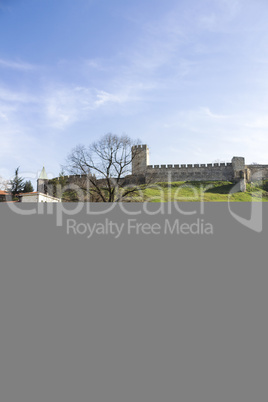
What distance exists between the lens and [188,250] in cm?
218

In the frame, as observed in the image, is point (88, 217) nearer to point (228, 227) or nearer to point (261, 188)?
point (228, 227)

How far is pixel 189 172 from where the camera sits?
38.3 m

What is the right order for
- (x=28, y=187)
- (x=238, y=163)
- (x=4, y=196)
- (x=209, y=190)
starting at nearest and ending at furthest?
(x=209, y=190), (x=4, y=196), (x=28, y=187), (x=238, y=163)

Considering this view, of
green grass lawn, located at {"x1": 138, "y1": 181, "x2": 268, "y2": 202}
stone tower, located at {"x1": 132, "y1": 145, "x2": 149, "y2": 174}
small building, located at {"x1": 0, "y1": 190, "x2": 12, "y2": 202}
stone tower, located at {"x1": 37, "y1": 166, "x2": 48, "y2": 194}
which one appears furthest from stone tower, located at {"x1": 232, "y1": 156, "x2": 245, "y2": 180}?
small building, located at {"x1": 0, "y1": 190, "x2": 12, "y2": 202}

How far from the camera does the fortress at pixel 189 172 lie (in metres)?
37.4

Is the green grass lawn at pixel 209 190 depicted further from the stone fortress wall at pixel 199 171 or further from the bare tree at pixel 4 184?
the bare tree at pixel 4 184

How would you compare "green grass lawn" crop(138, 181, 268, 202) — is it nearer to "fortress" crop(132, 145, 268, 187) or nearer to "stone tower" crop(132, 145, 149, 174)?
"fortress" crop(132, 145, 268, 187)

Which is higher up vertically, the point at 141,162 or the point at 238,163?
the point at 141,162

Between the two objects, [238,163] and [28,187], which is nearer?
[28,187]

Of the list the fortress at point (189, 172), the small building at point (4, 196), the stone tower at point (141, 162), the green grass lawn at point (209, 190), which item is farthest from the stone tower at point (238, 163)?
the small building at point (4, 196)

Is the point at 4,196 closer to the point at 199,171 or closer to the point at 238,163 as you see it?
the point at 199,171

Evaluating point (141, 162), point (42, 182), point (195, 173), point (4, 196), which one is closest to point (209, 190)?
point (195, 173)

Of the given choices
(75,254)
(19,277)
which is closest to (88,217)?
(75,254)

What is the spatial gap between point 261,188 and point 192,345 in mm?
35594
